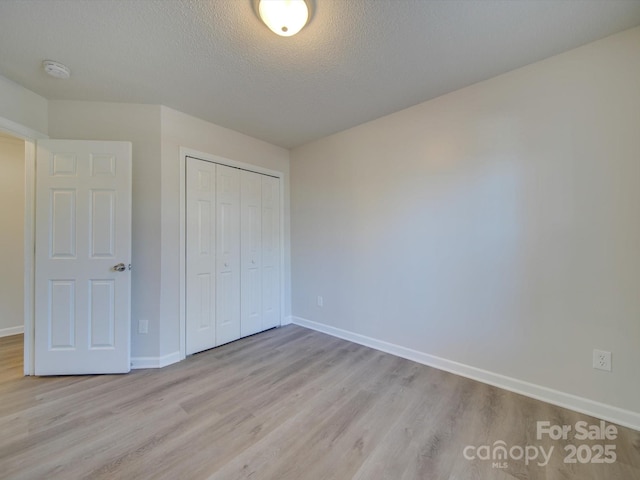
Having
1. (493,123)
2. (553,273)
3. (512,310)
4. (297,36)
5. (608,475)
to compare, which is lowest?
(608,475)

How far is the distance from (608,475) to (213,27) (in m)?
3.21

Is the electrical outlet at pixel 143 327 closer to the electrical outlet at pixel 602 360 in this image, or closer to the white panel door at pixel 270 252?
the white panel door at pixel 270 252

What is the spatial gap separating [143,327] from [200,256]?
2.64 ft

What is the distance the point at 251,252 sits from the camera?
3170 millimetres

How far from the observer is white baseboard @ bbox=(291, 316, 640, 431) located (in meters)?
1.62

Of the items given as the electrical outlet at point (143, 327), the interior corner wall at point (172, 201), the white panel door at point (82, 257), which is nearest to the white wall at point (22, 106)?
the white panel door at point (82, 257)

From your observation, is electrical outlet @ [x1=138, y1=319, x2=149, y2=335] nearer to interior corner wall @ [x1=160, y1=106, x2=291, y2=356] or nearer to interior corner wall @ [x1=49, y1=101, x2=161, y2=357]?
interior corner wall @ [x1=49, y1=101, x2=161, y2=357]

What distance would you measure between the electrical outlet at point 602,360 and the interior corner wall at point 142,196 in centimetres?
338

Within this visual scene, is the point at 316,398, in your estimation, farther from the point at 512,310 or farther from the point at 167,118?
the point at 167,118

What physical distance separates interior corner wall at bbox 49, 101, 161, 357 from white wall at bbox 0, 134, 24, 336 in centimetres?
172

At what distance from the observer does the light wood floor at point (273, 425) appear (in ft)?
4.33

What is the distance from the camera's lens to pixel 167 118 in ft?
7.99

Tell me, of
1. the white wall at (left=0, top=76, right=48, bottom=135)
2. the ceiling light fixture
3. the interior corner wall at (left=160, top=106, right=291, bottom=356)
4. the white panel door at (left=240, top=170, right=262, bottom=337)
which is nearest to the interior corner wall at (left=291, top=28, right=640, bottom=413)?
the white panel door at (left=240, top=170, right=262, bottom=337)

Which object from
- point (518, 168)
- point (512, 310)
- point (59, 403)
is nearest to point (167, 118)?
point (59, 403)
